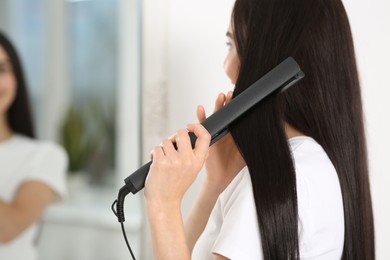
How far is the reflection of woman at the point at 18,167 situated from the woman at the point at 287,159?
1.26 ft

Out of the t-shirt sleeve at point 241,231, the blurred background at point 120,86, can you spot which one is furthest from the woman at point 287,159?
the blurred background at point 120,86

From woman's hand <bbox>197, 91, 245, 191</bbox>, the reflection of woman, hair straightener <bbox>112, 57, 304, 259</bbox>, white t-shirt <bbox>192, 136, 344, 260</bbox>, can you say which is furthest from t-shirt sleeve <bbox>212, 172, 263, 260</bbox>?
the reflection of woman

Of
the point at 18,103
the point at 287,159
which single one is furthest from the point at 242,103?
the point at 18,103

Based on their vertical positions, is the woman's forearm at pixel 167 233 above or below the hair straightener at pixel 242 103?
below

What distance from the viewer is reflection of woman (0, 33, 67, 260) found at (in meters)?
0.93

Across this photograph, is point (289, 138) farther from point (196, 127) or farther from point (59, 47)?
point (59, 47)

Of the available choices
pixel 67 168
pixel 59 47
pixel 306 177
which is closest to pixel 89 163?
pixel 67 168

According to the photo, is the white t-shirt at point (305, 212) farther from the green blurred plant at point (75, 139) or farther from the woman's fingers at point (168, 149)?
the green blurred plant at point (75, 139)

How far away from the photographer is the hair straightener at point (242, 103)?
0.70m

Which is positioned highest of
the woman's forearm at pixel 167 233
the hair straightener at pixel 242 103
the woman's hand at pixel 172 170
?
the hair straightener at pixel 242 103

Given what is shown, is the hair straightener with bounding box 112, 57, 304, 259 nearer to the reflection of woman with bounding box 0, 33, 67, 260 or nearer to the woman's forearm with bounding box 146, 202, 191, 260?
the woman's forearm with bounding box 146, 202, 191, 260

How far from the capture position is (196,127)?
2.32 feet

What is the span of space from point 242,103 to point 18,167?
0.49 metres

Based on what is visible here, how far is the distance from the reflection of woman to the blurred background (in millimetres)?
24
